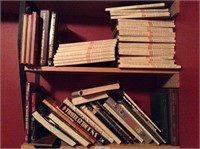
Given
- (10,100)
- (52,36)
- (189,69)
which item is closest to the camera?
(189,69)

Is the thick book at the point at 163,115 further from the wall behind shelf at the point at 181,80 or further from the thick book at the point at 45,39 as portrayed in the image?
the thick book at the point at 45,39

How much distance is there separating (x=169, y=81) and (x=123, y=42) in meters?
0.31

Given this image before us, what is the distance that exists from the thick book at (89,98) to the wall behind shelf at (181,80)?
0.77 ft

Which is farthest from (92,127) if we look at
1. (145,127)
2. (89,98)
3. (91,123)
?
(145,127)

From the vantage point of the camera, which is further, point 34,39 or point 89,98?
point 89,98

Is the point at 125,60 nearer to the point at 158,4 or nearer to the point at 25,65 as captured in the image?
the point at 158,4

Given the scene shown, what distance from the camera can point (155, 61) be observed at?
99cm

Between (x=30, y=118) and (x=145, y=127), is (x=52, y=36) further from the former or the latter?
(x=145, y=127)

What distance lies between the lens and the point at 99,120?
1.03 metres

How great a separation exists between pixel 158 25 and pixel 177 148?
555mm

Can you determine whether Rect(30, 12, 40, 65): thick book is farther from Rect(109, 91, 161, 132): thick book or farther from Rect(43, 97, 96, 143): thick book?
Rect(109, 91, 161, 132): thick book

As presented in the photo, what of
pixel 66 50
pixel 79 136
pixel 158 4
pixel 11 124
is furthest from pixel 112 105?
pixel 11 124

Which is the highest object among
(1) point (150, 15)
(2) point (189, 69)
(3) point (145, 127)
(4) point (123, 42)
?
(1) point (150, 15)

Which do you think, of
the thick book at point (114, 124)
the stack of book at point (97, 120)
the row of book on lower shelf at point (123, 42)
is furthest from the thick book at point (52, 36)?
the thick book at point (114, 124)
